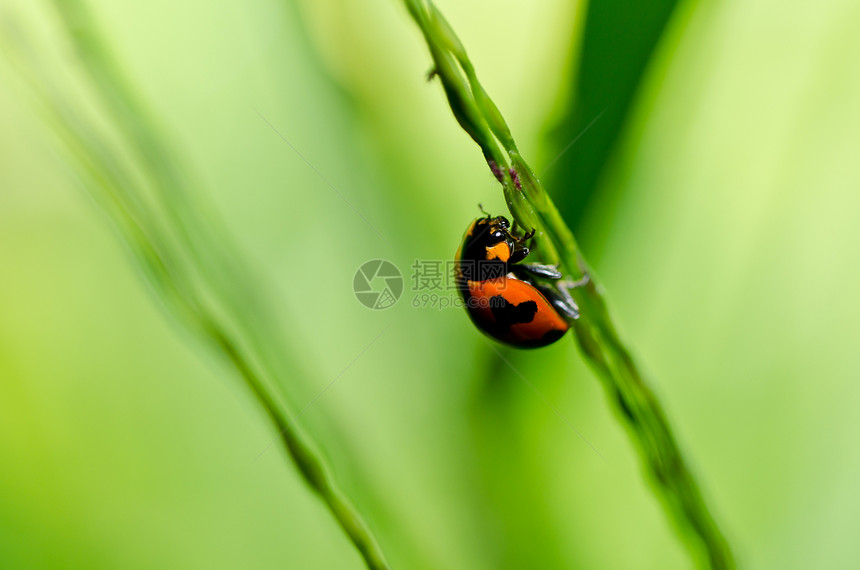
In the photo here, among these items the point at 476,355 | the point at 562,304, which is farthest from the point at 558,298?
the point at 476,355

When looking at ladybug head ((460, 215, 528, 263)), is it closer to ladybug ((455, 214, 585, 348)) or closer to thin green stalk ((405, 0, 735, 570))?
ladybug ((455, 214, 585, 348))

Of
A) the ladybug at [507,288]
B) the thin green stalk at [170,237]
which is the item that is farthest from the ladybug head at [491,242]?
the thin green stalk at [170,237]

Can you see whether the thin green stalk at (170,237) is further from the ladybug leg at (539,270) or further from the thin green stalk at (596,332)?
the ladybug leg at (539,270)

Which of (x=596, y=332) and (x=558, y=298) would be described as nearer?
(x=596, y=332)

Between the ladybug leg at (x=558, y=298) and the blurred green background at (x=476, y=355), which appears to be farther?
the ladybug leg at (x=558, y=298)

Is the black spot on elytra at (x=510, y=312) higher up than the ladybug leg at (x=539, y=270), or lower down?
higher up

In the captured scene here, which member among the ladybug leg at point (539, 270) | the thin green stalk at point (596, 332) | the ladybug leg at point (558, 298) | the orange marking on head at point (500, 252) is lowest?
the ladybug leg at point (558, 298)

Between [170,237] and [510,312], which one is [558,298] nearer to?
[510,312]
